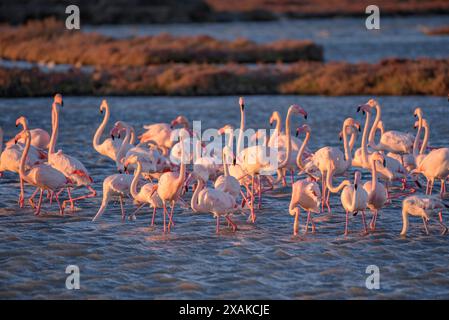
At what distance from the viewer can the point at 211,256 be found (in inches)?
392

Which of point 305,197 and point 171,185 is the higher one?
point 171,185

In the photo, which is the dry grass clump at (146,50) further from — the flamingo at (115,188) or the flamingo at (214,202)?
the flamingo at (214,202)

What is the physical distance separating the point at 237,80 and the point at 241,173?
12.7 meters

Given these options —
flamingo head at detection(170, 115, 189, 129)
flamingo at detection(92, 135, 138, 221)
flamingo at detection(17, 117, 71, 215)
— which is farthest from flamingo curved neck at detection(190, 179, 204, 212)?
flamingo head at detection(170, 115, 189, 129)

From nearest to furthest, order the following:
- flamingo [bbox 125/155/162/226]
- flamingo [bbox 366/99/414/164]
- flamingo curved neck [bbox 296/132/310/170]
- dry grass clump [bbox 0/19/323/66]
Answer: flamingo [bbox 125/155/162/226] → flamingo curved neck [bbox 296/132/310/170] → flamingo [bbox 366/99/414/164] → dry grass clump [bbox 0/19/323/66]

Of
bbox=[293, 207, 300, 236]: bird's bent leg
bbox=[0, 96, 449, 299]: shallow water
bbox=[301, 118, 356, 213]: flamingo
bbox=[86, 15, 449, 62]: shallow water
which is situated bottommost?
bbox=[0, 96, 449, 299]: shallow water

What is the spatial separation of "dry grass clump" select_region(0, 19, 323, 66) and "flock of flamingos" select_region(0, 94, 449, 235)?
16685 mm

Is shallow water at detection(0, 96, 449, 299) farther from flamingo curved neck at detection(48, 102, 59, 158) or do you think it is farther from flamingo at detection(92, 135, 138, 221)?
flamingo curved neck at detection(48, 102, 59, 158)

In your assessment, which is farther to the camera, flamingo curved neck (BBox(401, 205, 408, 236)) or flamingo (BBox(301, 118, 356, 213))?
flamingo (BBox(301, 118, 356, 213))

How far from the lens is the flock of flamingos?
34.6 ft

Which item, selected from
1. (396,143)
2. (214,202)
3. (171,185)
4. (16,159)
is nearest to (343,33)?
(396,143)

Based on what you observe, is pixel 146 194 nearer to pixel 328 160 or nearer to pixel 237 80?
pixel 328 160

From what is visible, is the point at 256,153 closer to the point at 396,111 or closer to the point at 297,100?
the point at 396,111

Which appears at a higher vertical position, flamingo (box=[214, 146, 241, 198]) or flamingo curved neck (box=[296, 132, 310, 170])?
flamingo curved neck (box=[296, 132, 310, 170])
